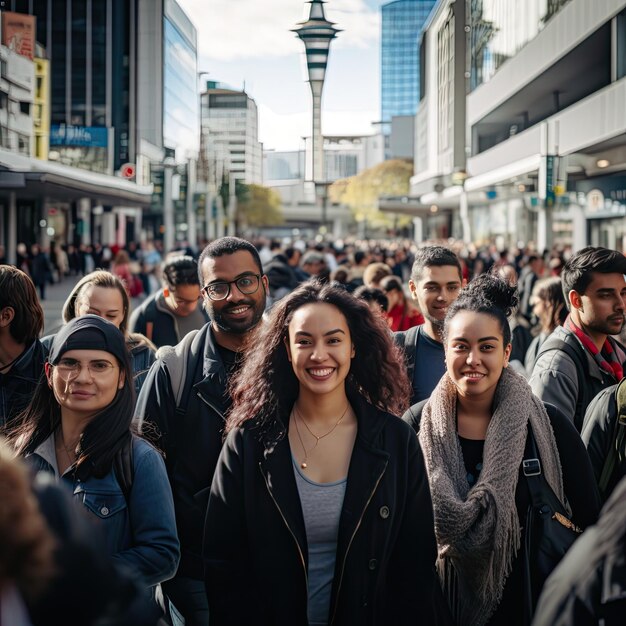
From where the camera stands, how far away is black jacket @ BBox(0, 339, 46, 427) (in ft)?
16.7

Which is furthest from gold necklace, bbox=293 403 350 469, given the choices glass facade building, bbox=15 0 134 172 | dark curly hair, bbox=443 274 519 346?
glass facade building, bbox=15 0 134 172

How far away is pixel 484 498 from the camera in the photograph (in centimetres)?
394

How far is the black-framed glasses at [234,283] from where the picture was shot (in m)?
4.98

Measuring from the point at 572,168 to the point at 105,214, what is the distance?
49.1 meters

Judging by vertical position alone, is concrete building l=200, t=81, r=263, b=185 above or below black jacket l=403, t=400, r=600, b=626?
above

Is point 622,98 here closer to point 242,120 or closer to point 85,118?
point 242,120

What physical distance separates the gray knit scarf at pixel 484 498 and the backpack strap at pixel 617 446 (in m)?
0.46

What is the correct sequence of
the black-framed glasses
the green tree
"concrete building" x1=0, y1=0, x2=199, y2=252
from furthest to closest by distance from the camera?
the green tree
"concrete building" x1=0, y1=0, x2=199, y2=252
the black-framed glasses

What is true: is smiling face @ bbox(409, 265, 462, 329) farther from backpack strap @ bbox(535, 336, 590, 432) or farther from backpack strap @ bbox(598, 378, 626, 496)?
backpack strap @ bbox(598, 378, 626, 496)

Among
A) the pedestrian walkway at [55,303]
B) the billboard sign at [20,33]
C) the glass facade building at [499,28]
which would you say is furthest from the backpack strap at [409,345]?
the glass facade building at [499,28]

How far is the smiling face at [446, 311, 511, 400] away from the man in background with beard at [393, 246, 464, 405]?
119 centimetres

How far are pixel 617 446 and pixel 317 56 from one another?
5.34m

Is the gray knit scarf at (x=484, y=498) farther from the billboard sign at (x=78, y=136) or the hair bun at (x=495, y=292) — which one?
the billboard sign at (x=78, y=136)

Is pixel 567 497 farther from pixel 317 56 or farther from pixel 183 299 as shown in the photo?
pixel 317 56
